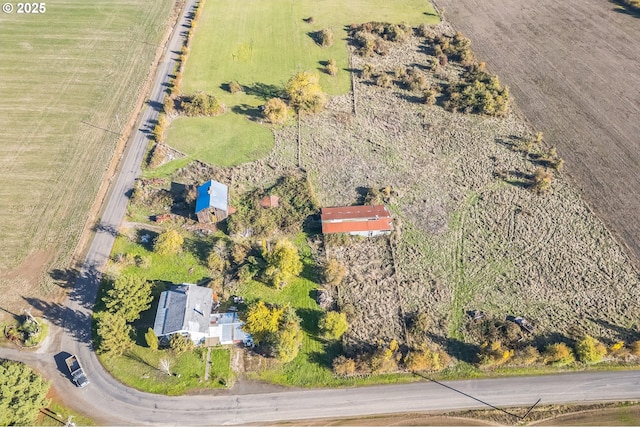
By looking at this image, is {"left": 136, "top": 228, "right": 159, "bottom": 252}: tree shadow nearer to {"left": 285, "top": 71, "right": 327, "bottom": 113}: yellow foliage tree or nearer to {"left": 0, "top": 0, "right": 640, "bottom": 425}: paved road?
{"left": 0, "top": 0, "right": 640, "bottom": 425}: paved road

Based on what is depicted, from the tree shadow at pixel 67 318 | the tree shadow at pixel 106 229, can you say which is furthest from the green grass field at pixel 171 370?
the tree shadow at pixel 106 229

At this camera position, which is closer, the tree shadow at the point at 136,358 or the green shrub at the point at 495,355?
the green shrub at the point at 495,355

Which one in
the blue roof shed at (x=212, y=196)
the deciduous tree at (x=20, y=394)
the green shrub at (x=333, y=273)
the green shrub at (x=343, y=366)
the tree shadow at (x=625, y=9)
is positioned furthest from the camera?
the tree shadow at (x=625, y=9)

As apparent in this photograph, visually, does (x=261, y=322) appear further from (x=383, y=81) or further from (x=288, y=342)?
(x=383, y=81)

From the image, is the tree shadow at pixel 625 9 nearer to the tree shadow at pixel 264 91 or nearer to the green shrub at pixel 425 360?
the tree shadow at pixel 264 91

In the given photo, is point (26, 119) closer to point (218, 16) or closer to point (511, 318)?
point (218, 16)

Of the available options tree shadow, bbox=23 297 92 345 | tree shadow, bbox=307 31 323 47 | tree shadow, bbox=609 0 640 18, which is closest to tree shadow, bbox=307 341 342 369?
tree shadow, bbox=23 297 92 345
